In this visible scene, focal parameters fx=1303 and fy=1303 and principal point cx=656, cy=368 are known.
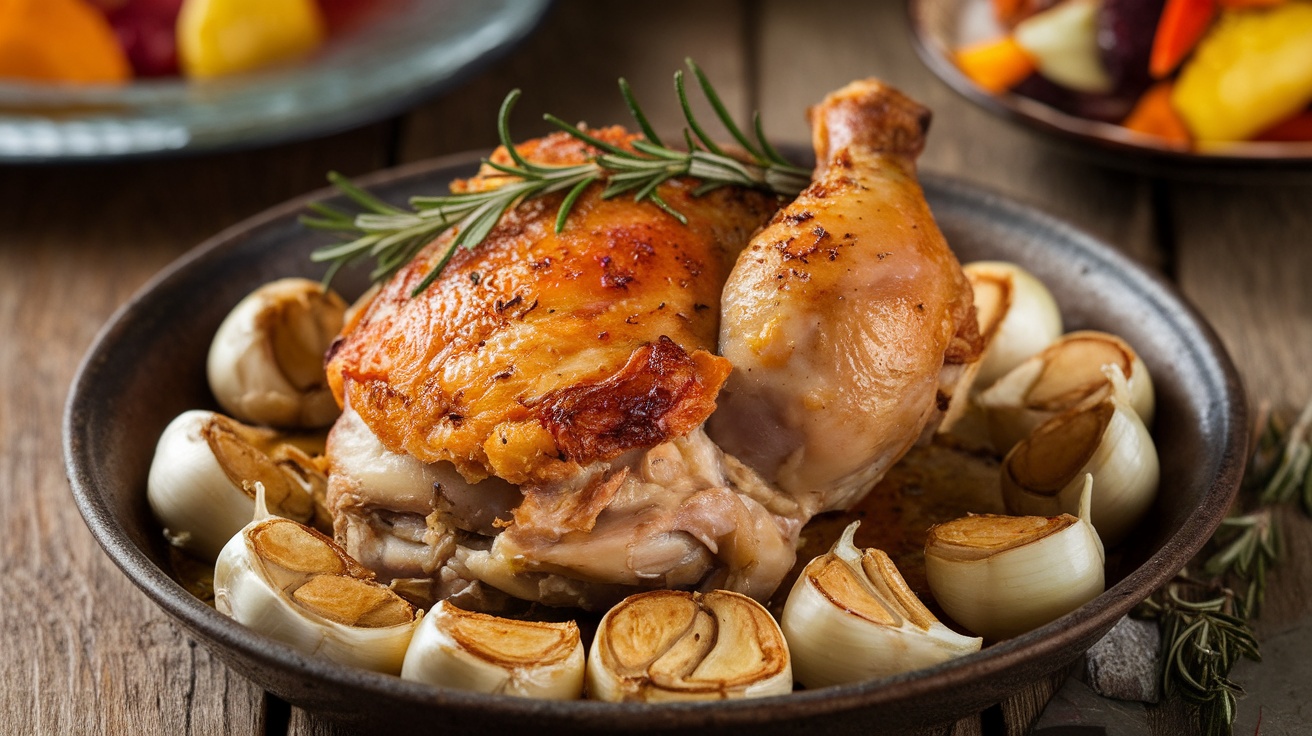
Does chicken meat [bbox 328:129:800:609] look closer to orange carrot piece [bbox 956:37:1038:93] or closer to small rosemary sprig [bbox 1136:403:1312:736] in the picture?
small rosemary sprig [bbox 1136:403:1312:736]

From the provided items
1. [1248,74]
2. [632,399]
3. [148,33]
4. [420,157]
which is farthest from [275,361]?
[1248,74]

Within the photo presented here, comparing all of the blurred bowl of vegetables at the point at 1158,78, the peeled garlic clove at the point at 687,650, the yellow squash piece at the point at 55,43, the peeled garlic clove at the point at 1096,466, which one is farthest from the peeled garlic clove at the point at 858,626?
the yellow squash piece at the point at 55,43

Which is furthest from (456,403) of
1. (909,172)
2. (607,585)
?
(909,172)

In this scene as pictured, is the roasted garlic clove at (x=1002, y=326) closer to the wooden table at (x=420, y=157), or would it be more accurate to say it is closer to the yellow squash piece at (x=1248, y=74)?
the wooden table at (x=420, y=157)

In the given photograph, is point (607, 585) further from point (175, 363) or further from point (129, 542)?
point (175, 363)

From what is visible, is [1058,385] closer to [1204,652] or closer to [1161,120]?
[1204,652]
